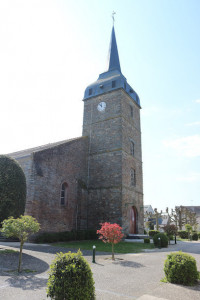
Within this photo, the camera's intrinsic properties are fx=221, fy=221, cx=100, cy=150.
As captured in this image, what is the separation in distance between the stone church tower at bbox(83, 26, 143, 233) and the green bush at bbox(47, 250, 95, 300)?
614 inches

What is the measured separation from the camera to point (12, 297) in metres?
4.89

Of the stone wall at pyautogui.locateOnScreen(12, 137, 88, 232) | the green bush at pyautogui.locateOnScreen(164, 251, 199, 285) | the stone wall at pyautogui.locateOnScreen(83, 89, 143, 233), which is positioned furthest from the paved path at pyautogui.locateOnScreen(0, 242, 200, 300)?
the stone wall at pyautogui.locateOnScreen(83, 89, 143, 233)

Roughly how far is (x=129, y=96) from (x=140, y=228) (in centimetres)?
1443

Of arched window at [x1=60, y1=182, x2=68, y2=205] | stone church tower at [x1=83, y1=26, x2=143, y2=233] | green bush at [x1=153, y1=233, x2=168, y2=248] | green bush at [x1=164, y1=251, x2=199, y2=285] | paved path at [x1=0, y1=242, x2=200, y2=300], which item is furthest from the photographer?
stone church tower at [x1=83, y1=26, x2=143, y2=233]

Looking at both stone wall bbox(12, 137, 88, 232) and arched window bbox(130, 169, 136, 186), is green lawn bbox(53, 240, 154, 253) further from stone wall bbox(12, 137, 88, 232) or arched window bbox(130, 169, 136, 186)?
arched window bbox(130, 169, 136, 186)

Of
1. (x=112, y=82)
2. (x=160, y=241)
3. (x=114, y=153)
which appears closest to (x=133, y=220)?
(x=114, y=153)

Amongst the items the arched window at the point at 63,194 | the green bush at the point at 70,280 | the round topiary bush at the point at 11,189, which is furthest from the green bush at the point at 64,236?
the green bush at the point at 70,280

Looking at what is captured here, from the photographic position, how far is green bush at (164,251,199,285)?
5941mm

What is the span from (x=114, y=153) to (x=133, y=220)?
7163mm

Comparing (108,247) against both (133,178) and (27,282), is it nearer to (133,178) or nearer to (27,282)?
(27,282)

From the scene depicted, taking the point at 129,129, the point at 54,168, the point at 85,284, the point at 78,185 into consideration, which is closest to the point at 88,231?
the point at 78,185

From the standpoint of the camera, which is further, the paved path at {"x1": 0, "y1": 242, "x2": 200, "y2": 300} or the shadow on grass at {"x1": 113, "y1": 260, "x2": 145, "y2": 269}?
the shadow on grass at {"x1": 113, "y1": 260, "x2": 145, "y2": 269}

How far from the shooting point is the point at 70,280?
398 cm

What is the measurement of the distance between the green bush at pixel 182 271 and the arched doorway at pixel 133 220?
1595 centimetres
